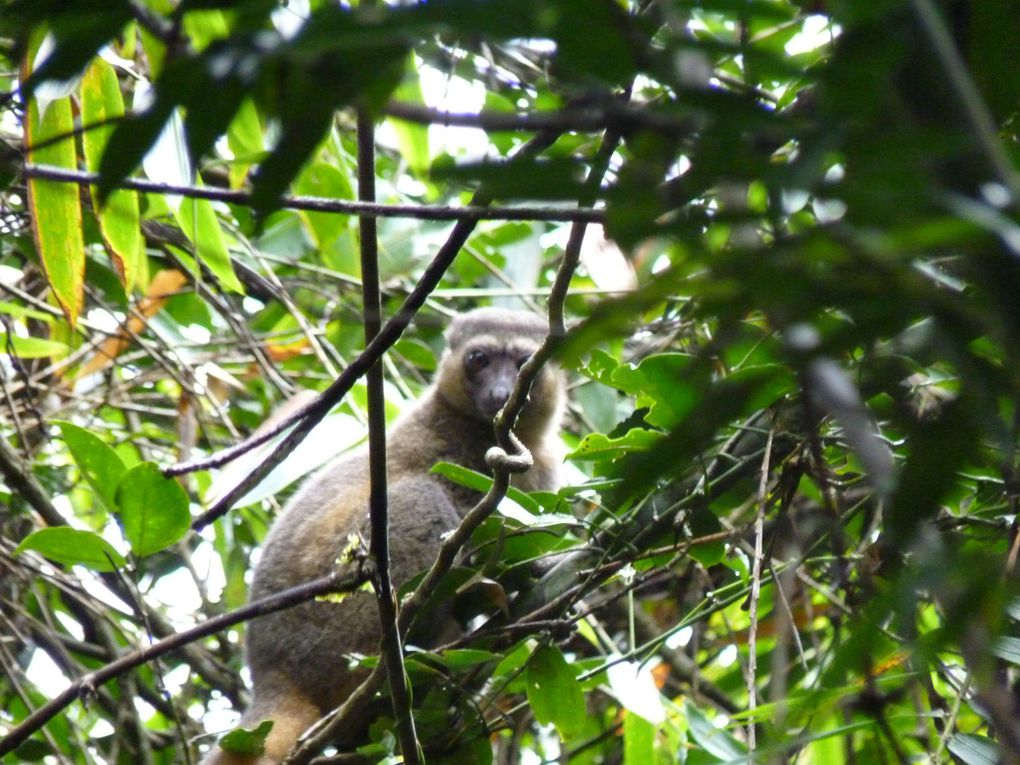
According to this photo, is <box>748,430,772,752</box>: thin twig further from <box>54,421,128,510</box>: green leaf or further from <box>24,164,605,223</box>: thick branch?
<box>54,421,128,510</box>: green leaf

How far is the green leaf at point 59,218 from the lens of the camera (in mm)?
2945

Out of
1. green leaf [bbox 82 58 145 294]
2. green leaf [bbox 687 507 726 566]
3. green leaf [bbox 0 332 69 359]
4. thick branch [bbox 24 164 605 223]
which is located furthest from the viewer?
green leaf [bbox 0 332 69 359]

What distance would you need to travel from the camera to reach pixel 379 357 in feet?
6.70

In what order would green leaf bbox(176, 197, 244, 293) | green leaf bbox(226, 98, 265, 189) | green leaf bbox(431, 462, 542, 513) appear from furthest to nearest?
green leaf bbox(176, 197, 244, 293), green leaf bbox(226, 98, 265, 189), green leaf bbox(431, 462, 542, 513)

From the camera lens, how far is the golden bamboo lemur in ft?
13.3

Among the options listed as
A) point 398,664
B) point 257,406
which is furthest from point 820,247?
point 257,406

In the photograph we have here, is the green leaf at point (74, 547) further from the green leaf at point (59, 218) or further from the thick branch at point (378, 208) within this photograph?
the thick branch at point (378, 208)

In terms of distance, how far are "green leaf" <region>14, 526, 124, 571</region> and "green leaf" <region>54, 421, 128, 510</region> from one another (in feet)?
0.41

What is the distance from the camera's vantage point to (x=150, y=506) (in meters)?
2.95

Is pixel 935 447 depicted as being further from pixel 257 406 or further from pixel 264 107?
pixel 257 406

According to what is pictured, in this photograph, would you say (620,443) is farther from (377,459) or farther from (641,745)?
(641,745)

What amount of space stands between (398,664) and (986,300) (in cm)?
174

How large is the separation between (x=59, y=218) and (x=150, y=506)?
801 mm

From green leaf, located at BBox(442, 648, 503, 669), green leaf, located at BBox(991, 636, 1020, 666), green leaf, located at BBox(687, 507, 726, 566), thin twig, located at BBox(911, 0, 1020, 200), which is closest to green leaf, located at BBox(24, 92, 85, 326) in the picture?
green leaf, located at BBox(442, 648, 503, 669)
